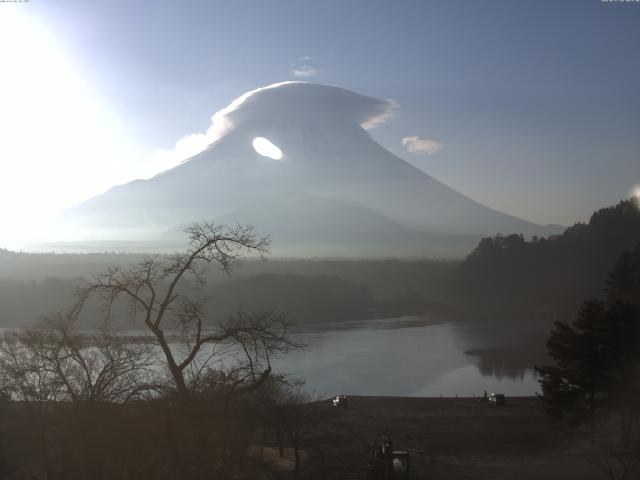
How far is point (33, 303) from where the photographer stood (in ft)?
113

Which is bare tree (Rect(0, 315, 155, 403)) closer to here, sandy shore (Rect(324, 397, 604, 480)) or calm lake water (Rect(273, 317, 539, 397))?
sandy shore (Rect(324, 397, 604, 480))

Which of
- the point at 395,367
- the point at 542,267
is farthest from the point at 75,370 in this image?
the point at 542,267

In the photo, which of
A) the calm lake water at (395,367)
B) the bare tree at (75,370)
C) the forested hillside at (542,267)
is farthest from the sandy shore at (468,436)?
the forested hillside at (542,267)

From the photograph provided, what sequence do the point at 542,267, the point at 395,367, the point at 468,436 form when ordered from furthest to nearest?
the point at 542,267 → the point at 395,367 → the point at 468,436

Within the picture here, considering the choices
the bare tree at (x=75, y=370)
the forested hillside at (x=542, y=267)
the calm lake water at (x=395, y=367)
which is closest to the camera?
the bare tree at (x=75, y=370)

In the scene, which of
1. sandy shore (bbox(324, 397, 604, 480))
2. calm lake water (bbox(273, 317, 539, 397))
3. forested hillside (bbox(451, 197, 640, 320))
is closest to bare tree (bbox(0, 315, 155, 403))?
sandy shore (bbox(324, 397, 604, 480))

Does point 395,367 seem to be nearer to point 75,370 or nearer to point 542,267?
point 75,370

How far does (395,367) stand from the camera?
24047mm

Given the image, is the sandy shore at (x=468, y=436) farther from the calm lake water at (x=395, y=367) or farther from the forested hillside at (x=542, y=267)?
the forested hillside at (x=542, y=267)

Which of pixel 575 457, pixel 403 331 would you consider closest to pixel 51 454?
pixel 575 457

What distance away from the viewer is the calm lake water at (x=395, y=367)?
2044 cm

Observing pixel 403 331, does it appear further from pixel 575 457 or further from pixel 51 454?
pixel 51 454

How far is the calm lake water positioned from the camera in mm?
20438

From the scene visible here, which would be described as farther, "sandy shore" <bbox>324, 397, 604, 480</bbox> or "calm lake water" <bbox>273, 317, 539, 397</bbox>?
"calm lake water" <bbox>273, 317, 539, 397</bbox>
